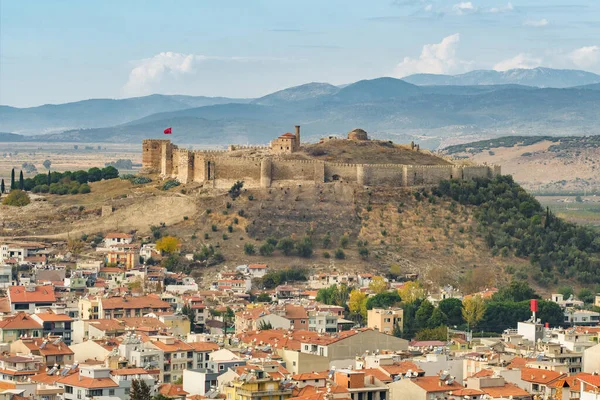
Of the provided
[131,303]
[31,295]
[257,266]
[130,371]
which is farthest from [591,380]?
[257,266]

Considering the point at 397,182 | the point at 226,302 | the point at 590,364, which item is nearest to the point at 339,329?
the point at 226,302

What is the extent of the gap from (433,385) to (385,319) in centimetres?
2631

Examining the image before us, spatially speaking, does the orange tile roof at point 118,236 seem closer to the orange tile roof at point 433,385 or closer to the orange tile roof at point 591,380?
the orange tile roof at point 433,385

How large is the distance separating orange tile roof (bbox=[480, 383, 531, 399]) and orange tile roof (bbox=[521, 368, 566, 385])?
1.65 meters

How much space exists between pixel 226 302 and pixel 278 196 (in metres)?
19.7

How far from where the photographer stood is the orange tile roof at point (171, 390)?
2029 inches

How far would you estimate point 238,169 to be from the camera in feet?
361

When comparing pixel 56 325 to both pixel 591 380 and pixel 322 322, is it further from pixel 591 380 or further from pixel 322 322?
pixel 591 380

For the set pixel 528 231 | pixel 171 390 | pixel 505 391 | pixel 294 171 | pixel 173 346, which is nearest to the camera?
pixel 505 391

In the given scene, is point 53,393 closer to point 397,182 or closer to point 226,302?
point 226,302

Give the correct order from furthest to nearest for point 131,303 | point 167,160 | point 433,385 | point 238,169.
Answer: point 167,160 → point 238,169 → point 131,303 → point 433,385

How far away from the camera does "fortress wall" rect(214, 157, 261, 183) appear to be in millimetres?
109750

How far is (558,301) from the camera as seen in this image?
300ft

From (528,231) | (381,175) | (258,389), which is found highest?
(381,175)
